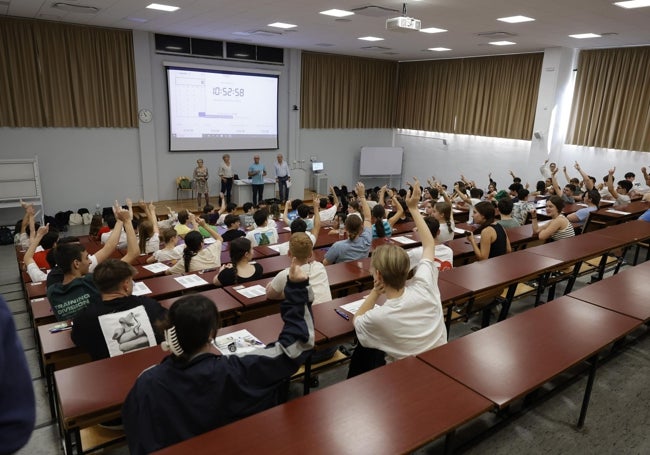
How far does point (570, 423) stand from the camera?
2.82 meters

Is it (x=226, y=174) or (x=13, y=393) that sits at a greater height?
(x=13, y=393)

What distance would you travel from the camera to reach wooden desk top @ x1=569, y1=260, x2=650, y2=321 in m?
2.99

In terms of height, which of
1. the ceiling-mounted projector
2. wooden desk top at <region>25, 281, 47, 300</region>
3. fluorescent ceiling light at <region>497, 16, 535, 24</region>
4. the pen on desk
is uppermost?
fluorescent ceiling light at <region>497, 16, 535, 24</region>

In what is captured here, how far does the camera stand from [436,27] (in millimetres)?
7773

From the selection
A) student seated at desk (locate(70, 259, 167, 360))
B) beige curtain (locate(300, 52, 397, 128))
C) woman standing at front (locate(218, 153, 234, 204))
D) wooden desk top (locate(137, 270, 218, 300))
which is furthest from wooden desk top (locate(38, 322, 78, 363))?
beige curtain (locate(300, 52, 397, 128))

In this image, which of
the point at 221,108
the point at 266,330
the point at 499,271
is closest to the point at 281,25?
the point at 221,108

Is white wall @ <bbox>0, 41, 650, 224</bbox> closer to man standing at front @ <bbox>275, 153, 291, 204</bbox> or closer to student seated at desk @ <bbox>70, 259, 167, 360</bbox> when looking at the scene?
man standing at front @ <bbox>275, 153, 291, 204</bbox>

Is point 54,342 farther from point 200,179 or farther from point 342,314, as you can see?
point 200,179

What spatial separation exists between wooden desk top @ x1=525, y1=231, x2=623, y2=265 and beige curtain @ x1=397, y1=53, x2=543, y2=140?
6679 millimetres

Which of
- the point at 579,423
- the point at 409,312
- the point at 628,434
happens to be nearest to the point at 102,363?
the point at 409,312

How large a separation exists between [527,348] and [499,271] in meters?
1.43

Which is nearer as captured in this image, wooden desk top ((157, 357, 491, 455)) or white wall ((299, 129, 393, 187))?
wooden desk top ((157, 357, 491, 455))

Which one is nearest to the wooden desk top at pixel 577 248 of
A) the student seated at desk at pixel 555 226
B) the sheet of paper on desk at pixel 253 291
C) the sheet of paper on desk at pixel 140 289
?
the student seated at desk at pixel 555 226

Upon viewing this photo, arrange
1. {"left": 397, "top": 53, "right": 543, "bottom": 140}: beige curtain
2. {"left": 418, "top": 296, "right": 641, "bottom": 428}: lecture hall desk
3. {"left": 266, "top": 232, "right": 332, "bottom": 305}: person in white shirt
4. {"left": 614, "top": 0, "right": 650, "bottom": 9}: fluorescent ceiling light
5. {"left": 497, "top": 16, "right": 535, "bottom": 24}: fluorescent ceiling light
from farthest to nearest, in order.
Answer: {"left": 397, "top": 53, "right": 543, "bottom": 140}: beige curtain
{"left": 497, "top": 16, "right": 535, "bottom": 24}: fluorescent ceiling light
{"left": 614, "top": 0, "right": 650, "bottom": 9}: fluorescent ceiling light
{"left": 266, "top": 232, "right": 332, "bottom": 305}: person in white shirt
{"left": 418, "top": 296, "right": 641, "bottom": 428}: lecture hall desk
